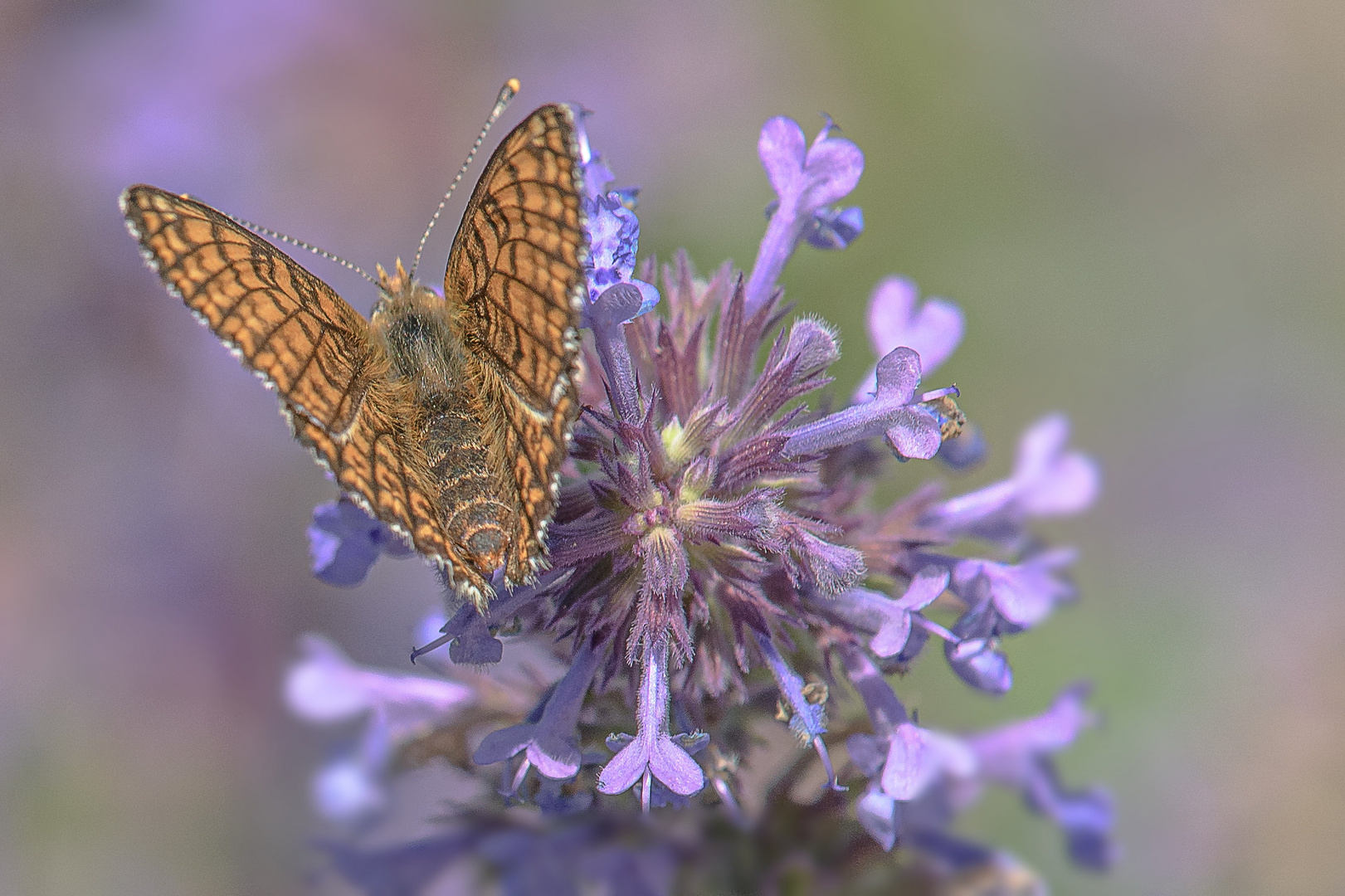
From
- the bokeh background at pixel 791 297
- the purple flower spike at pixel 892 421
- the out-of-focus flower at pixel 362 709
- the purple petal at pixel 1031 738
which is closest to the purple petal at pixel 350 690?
the out-of-focus flower at pixel 362 709

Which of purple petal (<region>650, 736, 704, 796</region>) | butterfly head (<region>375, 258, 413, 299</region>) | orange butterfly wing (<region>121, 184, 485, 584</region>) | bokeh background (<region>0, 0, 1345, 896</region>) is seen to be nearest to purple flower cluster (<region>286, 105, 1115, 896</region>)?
purple petal (<region>650, 736, 704, 796</region>)

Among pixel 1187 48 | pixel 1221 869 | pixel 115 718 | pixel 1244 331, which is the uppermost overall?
pixel 1187 48

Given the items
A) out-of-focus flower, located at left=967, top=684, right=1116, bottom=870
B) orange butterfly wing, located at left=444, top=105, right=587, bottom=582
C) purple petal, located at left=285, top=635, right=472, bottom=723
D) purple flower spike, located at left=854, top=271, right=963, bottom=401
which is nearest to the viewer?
orange butterfly wing, located at left=444, top=105, right=587, bottom=582

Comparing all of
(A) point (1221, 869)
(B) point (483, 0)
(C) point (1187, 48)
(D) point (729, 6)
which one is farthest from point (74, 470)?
(C) point (1187, 48)

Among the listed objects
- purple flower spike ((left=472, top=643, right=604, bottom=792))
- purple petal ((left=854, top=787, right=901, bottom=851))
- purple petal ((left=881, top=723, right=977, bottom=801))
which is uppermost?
purple flower spike ((left=472, top=643, right=604, bottom=792))

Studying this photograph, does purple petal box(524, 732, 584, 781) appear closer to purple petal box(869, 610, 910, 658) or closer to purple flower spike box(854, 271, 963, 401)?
purple petal box(869, 610, 910, 658)

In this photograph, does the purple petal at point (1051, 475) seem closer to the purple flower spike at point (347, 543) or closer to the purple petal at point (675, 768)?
the purple petal at point (675, 768)

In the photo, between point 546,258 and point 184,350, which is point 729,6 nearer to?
point 184,350
